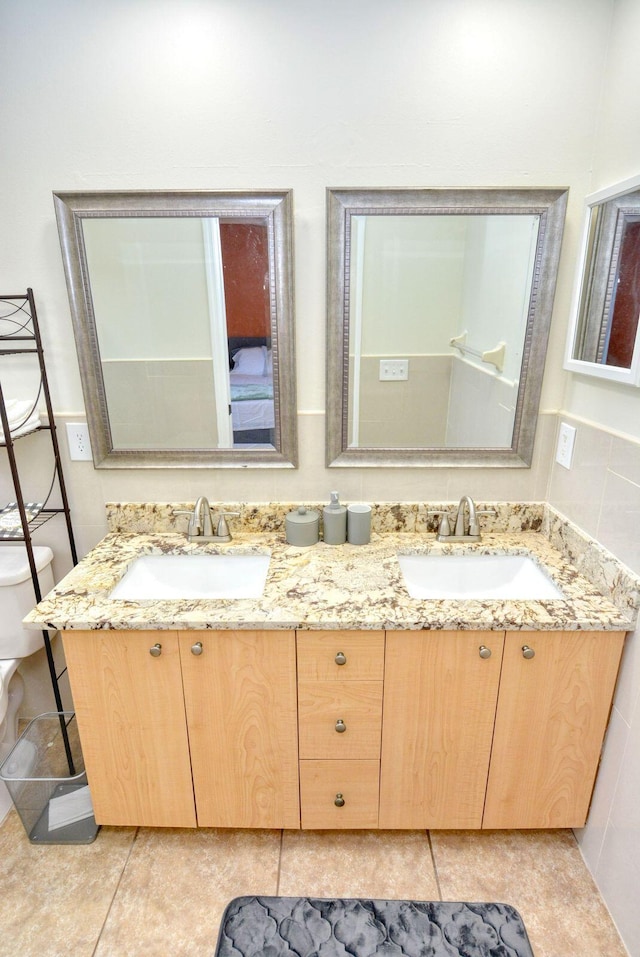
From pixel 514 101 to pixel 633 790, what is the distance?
1.82 meters

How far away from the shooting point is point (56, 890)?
4.68 ft

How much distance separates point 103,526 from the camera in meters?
1.77

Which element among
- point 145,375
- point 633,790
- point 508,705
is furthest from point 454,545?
point 145,375

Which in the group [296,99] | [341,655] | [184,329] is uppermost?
[296,99]

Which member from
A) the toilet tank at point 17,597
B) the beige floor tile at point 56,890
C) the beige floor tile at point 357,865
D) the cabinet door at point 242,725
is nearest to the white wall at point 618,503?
the beige floor tile at point 357,865

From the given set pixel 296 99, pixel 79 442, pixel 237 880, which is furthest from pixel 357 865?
pixel 296 99

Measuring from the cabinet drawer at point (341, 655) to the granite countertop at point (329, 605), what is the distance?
2.1 inches

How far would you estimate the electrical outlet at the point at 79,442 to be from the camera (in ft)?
5.49

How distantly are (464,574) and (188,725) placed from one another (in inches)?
36.3

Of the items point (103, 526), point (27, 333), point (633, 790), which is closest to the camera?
point (633, 790)

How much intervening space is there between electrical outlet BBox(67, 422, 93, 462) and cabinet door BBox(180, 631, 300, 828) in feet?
2.44

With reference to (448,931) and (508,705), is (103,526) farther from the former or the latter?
(448,931)

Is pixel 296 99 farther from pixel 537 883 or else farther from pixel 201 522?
pixel 537 883

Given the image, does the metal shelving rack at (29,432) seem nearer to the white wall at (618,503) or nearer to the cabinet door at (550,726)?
the cabinet door at (550,726)
